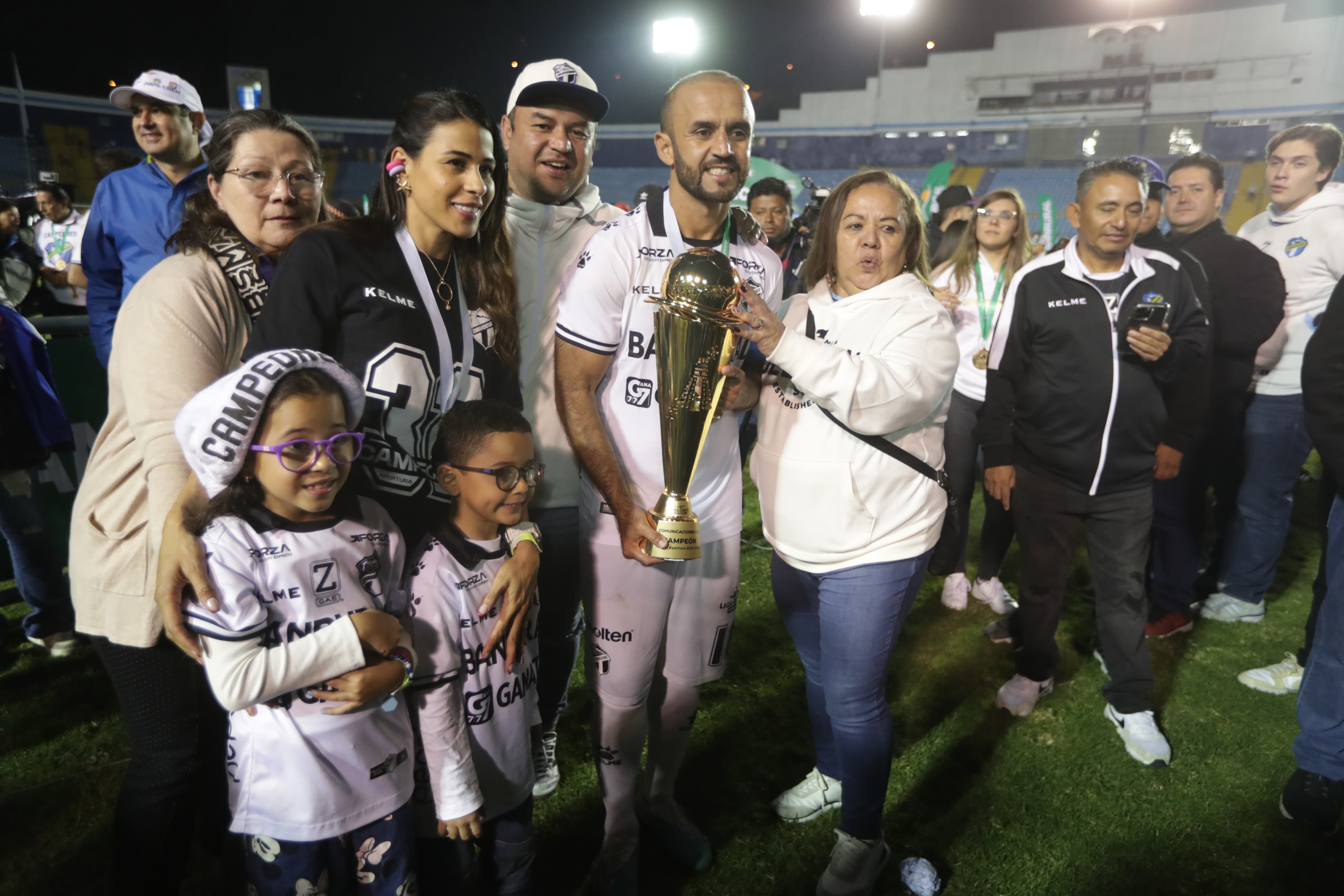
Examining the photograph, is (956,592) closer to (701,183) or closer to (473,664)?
(701,183)

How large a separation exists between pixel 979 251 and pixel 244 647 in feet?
14.3

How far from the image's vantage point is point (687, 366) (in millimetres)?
1828

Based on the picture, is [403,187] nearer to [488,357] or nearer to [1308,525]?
[488,357]

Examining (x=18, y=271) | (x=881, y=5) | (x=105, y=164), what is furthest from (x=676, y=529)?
(x=881, y=5)

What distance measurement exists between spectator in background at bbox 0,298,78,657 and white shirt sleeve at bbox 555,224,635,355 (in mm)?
2737

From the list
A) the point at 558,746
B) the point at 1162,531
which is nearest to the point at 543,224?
the point at 558,746

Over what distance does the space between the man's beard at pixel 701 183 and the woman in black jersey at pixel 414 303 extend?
449 millimetres

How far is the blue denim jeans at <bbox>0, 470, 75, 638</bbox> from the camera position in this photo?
349 cm

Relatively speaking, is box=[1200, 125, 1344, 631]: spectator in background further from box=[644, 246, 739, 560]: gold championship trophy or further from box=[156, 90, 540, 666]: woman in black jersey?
box=[156, 90, 540, 666]: woman in black jersey

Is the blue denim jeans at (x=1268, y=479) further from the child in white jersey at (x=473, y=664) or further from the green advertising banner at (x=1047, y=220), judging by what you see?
the green advertising banner at (x=1047, y=220)

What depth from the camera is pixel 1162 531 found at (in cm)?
392

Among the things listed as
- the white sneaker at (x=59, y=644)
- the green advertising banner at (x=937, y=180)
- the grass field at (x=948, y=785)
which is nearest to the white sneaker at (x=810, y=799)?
the grass field at (x=948, y=785)

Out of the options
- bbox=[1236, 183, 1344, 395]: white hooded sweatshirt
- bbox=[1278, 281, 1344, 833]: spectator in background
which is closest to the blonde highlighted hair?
bbox=[1236, 183, 1344, 395]: white hooded sweatshirt

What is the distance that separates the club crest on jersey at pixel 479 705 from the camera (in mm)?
1774
